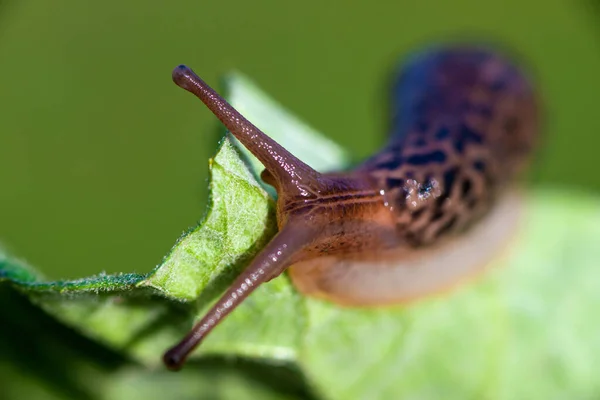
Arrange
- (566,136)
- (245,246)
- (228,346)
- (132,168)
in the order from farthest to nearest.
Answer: (566,136)
(132,168)
(228,346)
(245,246)

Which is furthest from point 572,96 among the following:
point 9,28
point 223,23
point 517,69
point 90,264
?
point 9,28

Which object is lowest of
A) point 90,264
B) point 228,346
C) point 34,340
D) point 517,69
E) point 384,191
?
point 90,264

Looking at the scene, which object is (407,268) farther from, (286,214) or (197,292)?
(197,292)

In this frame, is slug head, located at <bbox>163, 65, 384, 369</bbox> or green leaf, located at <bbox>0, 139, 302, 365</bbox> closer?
slug head, located at <bbox>163, 65, 384, 369</bbox>

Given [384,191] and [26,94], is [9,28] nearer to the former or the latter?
[26,94]

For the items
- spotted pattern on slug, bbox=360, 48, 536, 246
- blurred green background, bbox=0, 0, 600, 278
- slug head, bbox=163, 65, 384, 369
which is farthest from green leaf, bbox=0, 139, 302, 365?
blurred green background, bbox=0, 0, 600, 278

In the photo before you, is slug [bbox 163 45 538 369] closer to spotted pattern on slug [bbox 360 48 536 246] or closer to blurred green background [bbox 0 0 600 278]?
spotted pattern on slug [bbox 360 48 536 246]

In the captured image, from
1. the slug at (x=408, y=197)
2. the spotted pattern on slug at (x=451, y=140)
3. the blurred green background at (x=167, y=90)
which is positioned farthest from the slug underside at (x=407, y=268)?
the blurred green background at (x=167, y=90)
